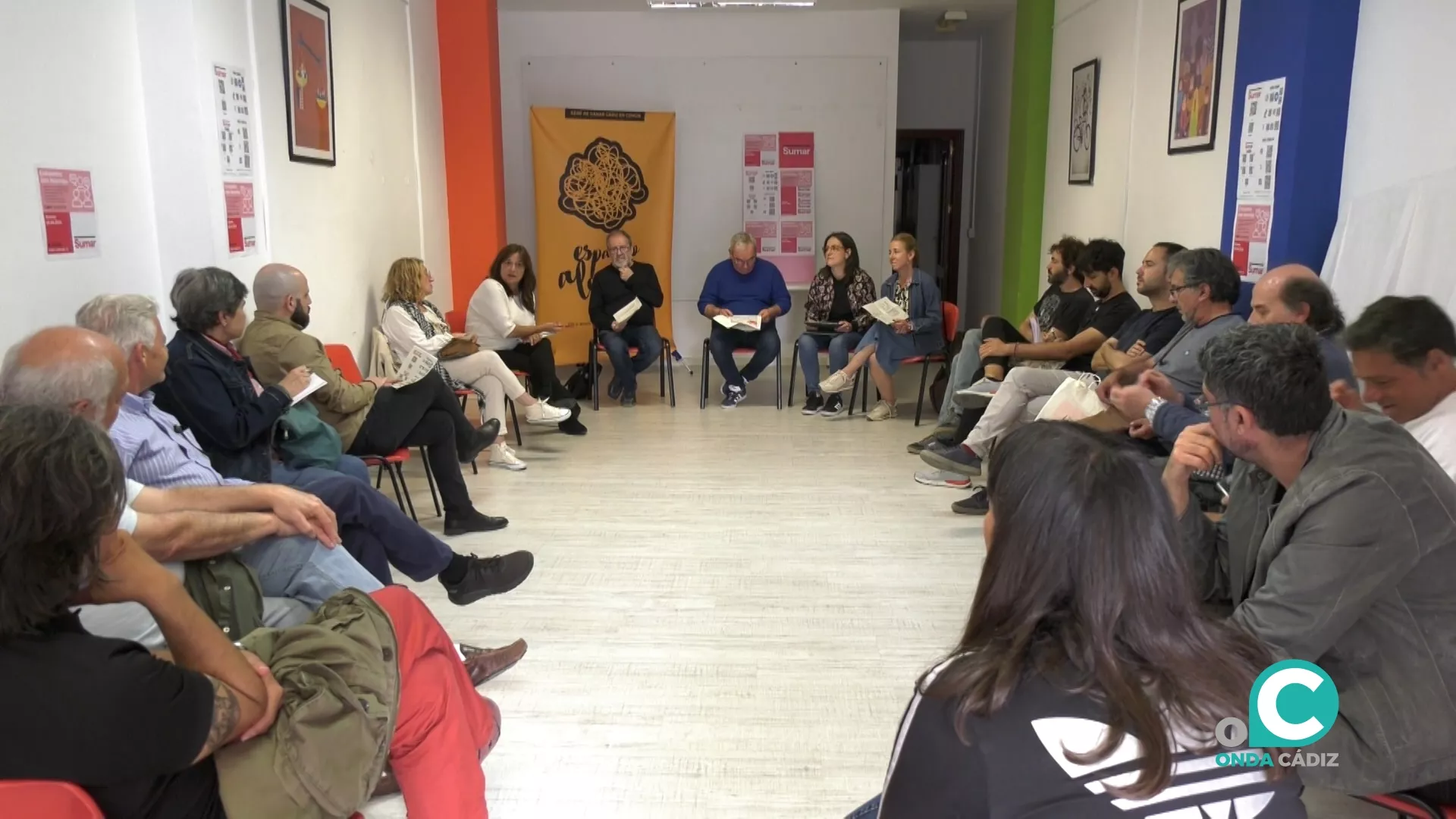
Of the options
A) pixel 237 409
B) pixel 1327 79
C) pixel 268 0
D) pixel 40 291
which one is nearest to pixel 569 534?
pixel 237 409

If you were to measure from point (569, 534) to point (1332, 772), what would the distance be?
10.4 ft

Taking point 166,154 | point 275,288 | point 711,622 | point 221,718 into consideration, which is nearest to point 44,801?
point 221,718

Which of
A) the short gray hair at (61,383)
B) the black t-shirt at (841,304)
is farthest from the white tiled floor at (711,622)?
the black t-shirt at (841,304)

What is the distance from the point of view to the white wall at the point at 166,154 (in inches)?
114

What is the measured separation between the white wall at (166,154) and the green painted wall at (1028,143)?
4.64 meters

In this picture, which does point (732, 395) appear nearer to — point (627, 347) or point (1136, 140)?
point (627, 347)

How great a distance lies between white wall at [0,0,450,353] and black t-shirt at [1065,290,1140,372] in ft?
12.4

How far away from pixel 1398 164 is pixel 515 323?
4.60m

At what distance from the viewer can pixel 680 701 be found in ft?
9.54

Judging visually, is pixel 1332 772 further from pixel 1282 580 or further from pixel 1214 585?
pixel 1214 585

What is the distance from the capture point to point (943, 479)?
522 cm

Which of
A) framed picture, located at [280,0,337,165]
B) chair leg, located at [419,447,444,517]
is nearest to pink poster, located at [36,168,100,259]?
framed picture, located at [280,0,337,165]

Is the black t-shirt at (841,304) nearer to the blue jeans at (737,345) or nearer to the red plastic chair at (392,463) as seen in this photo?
the blue jeans at (737,345)

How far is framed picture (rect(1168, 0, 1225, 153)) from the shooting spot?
4.71m
